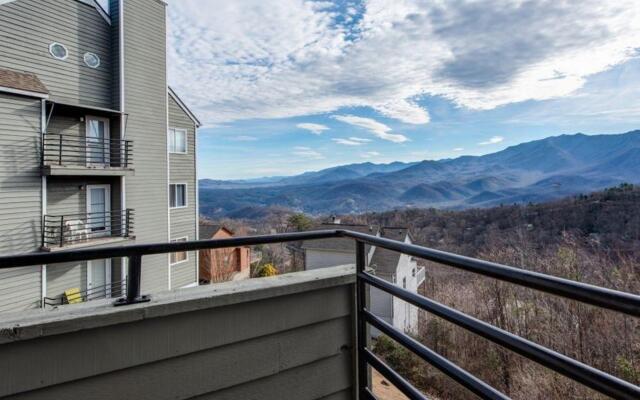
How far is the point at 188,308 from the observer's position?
4.00ft

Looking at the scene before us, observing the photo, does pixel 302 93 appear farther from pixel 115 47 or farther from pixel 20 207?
pixel 20 207

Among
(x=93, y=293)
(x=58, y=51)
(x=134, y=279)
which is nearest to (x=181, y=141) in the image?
(x=58, y=51)

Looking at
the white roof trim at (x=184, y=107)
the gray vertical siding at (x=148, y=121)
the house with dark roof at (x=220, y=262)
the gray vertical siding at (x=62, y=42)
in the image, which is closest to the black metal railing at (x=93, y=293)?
the gray vertical siding at (x=148, y=121)

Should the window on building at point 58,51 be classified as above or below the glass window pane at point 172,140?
above

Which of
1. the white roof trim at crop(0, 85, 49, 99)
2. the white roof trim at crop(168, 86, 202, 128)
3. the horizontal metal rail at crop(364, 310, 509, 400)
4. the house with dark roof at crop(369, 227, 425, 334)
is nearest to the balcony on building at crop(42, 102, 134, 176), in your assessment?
the white roof trim at crop(0, 85, 49, 99)

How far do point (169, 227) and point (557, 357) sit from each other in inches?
419

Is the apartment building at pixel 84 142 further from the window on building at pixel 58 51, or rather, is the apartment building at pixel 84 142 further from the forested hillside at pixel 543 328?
the forested hillside at pixel 543 328

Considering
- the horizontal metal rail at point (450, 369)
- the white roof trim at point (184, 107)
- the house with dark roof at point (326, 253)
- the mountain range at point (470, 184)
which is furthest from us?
the mountain range at point (470, 184)

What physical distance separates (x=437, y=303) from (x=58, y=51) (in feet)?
33.0

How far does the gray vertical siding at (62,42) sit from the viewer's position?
7.07 metres

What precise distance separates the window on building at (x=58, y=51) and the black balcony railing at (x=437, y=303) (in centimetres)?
923

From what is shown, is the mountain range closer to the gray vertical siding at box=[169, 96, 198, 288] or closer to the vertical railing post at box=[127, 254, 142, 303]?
the gray vertical siding at box=[169, 96, 198, 288]

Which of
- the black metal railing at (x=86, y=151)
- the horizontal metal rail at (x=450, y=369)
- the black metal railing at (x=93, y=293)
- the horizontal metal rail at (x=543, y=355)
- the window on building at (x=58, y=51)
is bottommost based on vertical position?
the black metal railing at (x=93, y=293)

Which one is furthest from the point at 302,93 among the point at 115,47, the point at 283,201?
the point at 283,201
